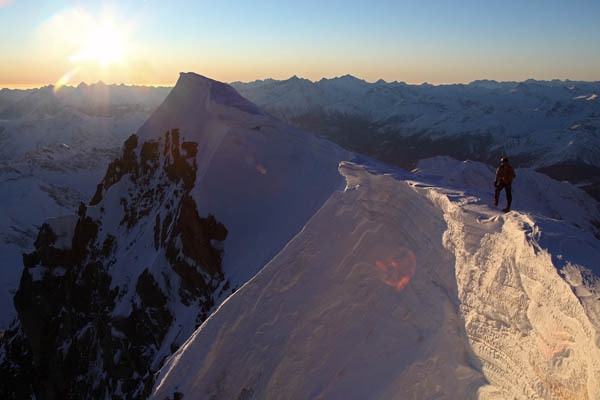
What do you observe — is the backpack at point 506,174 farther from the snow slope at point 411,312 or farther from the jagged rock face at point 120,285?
the jagged rock face at point 120,285

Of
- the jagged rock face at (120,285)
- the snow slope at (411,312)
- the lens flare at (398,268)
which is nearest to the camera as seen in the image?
the snow slope at (411,312)

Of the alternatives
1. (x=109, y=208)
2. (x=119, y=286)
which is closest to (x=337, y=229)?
(x=119, y=286)

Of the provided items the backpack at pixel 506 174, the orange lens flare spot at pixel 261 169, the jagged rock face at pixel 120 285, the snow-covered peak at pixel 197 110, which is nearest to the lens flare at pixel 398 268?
the backpack at pixel 506 174

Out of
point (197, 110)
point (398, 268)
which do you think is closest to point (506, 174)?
point (398, 268)

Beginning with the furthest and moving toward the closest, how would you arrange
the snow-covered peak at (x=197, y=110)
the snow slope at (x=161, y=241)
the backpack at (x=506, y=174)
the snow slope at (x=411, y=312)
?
the snow-covered peak at (x=197, y=110), the snow slope at (x=161, y=241), the backpack at (x=506, y=174), the snow slope at (x=411, y=312)

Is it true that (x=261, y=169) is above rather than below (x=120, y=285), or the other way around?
above

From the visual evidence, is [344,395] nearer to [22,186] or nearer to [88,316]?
[88,316]

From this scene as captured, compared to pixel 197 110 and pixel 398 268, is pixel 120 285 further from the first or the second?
pixel 398 268
